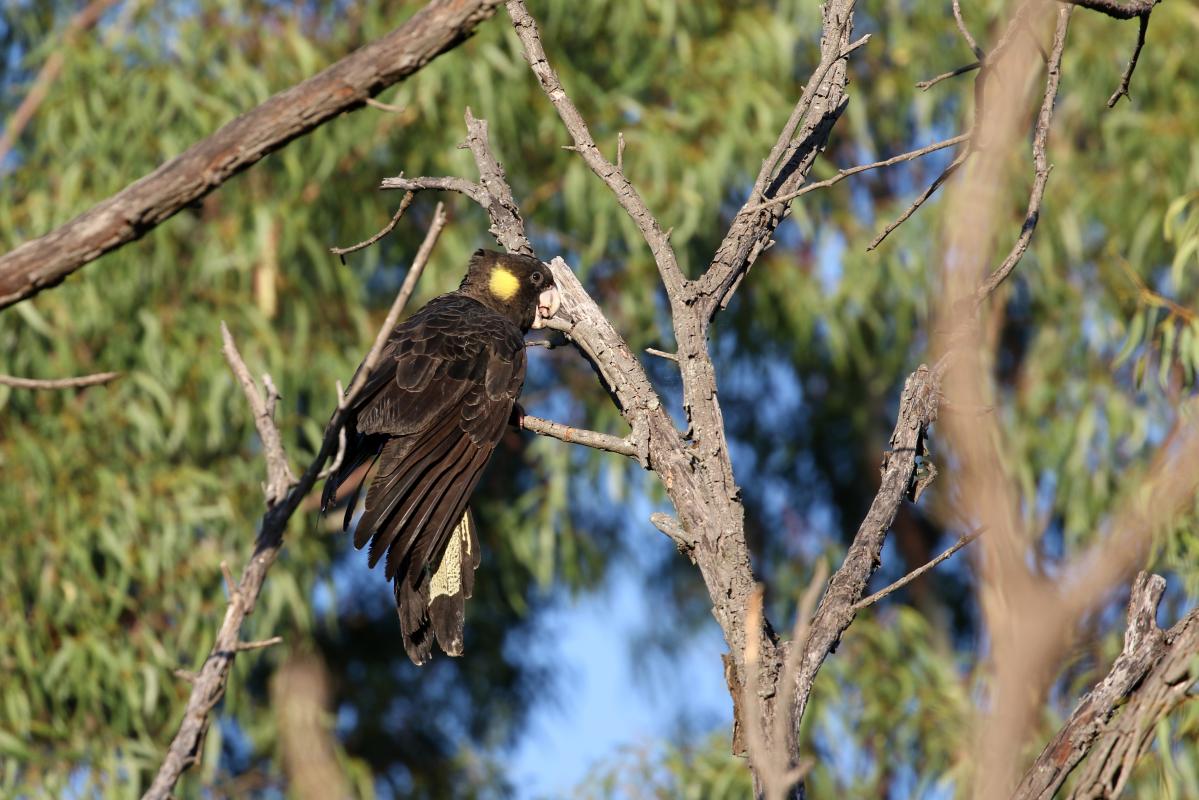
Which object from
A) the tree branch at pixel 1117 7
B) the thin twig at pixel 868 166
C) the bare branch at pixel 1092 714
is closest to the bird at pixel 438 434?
the thin twig at pixel 868 166

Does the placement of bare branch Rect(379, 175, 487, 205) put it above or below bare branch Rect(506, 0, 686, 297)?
above

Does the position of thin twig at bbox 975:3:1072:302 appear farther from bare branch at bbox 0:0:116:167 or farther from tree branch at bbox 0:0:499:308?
bare branch at bbox 0:0:116:167

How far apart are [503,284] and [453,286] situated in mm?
2290

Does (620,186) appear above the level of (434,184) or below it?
below

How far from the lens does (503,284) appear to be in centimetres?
405

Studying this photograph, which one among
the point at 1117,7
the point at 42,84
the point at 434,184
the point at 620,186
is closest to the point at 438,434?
the point at 434,184

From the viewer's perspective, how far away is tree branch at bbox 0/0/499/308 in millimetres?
1872

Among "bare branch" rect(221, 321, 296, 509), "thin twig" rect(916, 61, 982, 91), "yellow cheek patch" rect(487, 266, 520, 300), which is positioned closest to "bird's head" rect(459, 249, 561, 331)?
"yellow cheek patch" rect(487, 266, 520, 300)

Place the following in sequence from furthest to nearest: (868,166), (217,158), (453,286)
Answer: (453,286) < (868,166) < (217,158)

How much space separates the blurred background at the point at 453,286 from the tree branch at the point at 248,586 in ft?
12.9

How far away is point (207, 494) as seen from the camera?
19.9 feet

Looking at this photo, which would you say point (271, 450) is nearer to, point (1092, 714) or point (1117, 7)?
point (1092, 714)

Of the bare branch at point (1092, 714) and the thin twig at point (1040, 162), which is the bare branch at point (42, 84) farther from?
the bare branch at point (1092, 714)

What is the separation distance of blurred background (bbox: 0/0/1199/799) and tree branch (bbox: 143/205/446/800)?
3.94 metres
